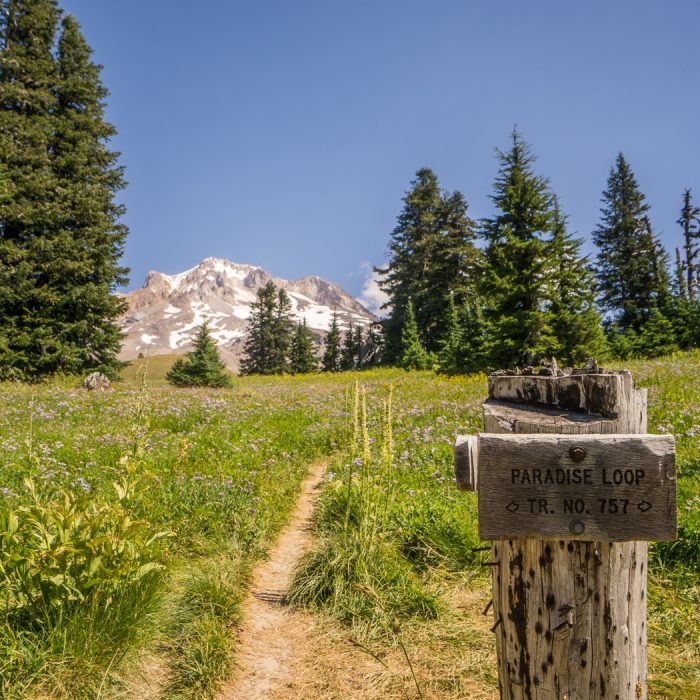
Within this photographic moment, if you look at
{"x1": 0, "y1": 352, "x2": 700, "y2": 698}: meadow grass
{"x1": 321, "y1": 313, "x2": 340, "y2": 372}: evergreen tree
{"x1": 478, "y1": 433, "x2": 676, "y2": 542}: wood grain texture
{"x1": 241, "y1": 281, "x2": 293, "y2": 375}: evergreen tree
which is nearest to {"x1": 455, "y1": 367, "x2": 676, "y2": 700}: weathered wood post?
{"x1": 478, "y1": 433, "x2": 676, "y2": 542}: wood grain texture

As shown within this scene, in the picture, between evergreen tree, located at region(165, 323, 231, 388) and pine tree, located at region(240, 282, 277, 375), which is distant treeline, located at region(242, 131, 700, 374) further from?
evergreen tree, located at region(165, 323, 231, 388)

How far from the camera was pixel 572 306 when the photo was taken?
20.7 m

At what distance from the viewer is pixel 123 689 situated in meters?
2.96

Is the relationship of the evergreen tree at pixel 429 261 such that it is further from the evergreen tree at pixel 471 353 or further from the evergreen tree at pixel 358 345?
the evergreen tree at pixel 358 345

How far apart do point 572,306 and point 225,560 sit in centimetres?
2043

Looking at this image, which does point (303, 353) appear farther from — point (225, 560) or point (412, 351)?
point (225, 560)

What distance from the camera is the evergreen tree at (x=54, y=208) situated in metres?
18.3

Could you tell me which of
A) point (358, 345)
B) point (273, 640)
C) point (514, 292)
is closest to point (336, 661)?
point (273, 640)

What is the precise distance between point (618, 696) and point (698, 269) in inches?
1979

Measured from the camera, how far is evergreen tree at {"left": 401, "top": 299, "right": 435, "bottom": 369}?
31.6 m

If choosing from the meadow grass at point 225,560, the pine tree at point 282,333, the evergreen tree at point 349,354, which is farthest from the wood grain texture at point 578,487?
the evergreen tree at point 349,354

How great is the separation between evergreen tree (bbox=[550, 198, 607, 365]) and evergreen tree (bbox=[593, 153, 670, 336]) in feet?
46.2

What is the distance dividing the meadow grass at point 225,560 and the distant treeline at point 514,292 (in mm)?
12346

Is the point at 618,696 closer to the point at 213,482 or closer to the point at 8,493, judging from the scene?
the point at 213,482
